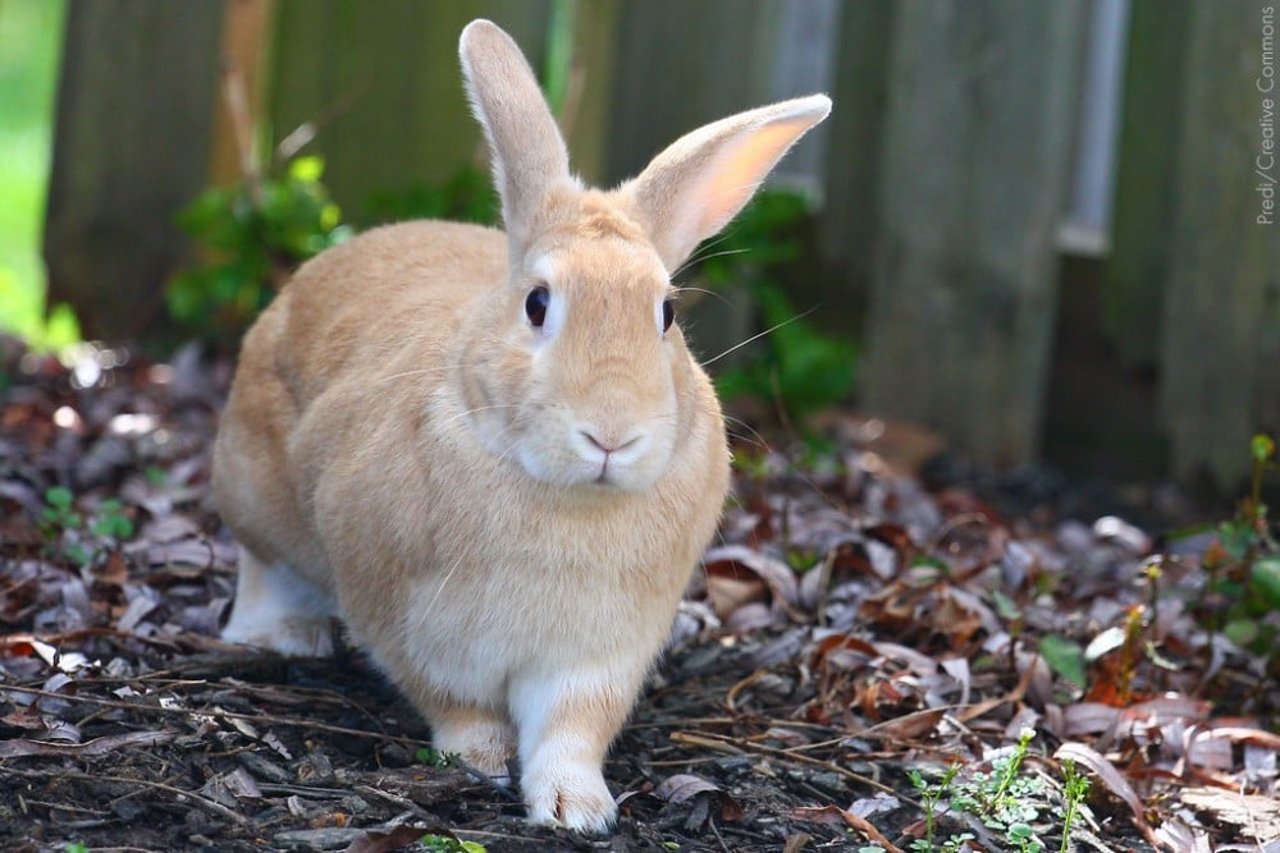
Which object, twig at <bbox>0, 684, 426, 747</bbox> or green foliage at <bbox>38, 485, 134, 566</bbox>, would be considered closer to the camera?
twig at <bbox>0, 684, 426, 747</bbox>

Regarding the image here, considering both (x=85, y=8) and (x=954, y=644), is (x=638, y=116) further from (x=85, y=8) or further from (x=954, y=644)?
(x=954, y=644)

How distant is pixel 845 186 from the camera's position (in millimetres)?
7035

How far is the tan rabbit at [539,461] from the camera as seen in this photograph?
322cm

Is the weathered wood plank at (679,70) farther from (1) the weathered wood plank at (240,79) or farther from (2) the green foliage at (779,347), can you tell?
(1) the weathered wood plank at (240,79)

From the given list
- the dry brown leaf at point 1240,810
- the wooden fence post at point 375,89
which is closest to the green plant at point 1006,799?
the dry brown leaf at point 1240,810

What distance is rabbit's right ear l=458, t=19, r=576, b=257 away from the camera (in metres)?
3.55

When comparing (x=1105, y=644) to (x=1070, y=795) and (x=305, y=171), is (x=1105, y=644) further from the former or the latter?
(x=305, y=171)

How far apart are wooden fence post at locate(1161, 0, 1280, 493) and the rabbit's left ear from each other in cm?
229

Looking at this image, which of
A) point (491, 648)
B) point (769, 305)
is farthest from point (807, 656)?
point (769, 305)

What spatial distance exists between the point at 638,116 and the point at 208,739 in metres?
3.65

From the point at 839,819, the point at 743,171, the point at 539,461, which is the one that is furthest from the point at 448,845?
the point at 743,171

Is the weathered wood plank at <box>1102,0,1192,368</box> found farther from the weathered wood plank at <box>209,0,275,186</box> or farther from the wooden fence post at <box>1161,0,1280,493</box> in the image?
the weathered wood plank at <box>209,0,275,186</box>

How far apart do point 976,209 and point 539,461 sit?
3492 millimetres

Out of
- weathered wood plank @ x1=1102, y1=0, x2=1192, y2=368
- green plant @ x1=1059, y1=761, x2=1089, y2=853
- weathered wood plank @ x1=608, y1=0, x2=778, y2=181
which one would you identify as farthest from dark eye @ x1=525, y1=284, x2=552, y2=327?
weathered wood plank @ x1=1102, y1=0, x2=1192, y2=368
